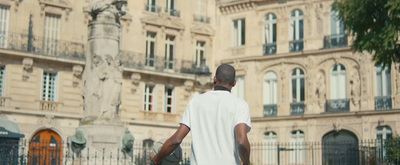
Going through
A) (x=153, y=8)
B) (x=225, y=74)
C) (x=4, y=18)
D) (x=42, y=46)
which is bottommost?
(x=225, y=74)

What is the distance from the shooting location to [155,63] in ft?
115

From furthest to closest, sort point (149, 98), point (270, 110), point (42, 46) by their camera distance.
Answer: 1. point (270, 110)
2. point (149, 98)
3. point (42, 46)

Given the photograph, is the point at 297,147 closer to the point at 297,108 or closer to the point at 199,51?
the point at 297,108

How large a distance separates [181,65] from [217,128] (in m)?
31.0

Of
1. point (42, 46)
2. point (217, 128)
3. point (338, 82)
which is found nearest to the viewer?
point (217, 128)

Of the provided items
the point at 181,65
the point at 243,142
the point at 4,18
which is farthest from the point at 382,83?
the point at 243,142

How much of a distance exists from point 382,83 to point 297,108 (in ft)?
15.0

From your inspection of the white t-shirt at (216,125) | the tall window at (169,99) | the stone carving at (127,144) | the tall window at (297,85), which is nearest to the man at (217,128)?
the white t-shirt at (216,125)

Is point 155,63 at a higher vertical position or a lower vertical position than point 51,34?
lower

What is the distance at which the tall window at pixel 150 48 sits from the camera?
3500cm

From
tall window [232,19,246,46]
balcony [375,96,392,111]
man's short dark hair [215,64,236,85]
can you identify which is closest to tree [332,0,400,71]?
balcony [375,96,392,111]

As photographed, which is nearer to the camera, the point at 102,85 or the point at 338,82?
the point at 102,85

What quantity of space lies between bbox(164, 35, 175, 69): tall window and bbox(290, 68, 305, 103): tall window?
20.8 ft

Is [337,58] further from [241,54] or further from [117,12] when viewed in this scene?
[117,12]
